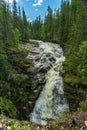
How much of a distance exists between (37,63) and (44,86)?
8.29m

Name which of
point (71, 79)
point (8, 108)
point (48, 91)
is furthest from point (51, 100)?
point (8, 108)

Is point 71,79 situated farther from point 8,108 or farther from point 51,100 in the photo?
point 8,108

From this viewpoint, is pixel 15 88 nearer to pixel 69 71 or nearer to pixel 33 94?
pixel 33 94

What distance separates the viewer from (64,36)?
240ft

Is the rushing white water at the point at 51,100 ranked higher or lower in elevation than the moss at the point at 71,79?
lower

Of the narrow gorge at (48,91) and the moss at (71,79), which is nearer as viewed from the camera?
the narrow gorge at (48,91)

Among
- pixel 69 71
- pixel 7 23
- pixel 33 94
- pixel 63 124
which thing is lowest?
pixel 33 94

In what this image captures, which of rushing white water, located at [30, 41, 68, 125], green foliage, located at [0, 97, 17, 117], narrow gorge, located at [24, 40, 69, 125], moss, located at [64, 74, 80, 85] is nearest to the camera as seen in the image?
green foliage, located at [0, 97, 17, 117]

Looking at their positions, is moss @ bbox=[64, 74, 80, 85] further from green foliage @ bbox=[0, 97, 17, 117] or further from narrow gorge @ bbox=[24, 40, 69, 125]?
green foliage @ bbox=[0, 97, 17, 117]

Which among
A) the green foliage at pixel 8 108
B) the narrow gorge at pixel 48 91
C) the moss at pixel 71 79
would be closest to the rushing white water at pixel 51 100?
the narrow gorge at pixel 48 91

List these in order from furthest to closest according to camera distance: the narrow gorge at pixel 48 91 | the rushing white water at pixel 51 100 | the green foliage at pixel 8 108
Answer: the narrow gorge at pixel 48 91
the rushing white water at pixel 51 100
the green foliage at pixel 8 108

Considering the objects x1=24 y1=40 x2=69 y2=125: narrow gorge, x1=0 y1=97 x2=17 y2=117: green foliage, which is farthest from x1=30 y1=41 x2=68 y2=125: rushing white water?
x1=0 y1=97 x2=17 y2=117: green foliage

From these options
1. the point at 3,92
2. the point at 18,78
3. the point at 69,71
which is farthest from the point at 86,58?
the point at 3,92

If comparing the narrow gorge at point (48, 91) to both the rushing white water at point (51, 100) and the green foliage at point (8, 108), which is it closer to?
the rushing white water at point (51, 100)
